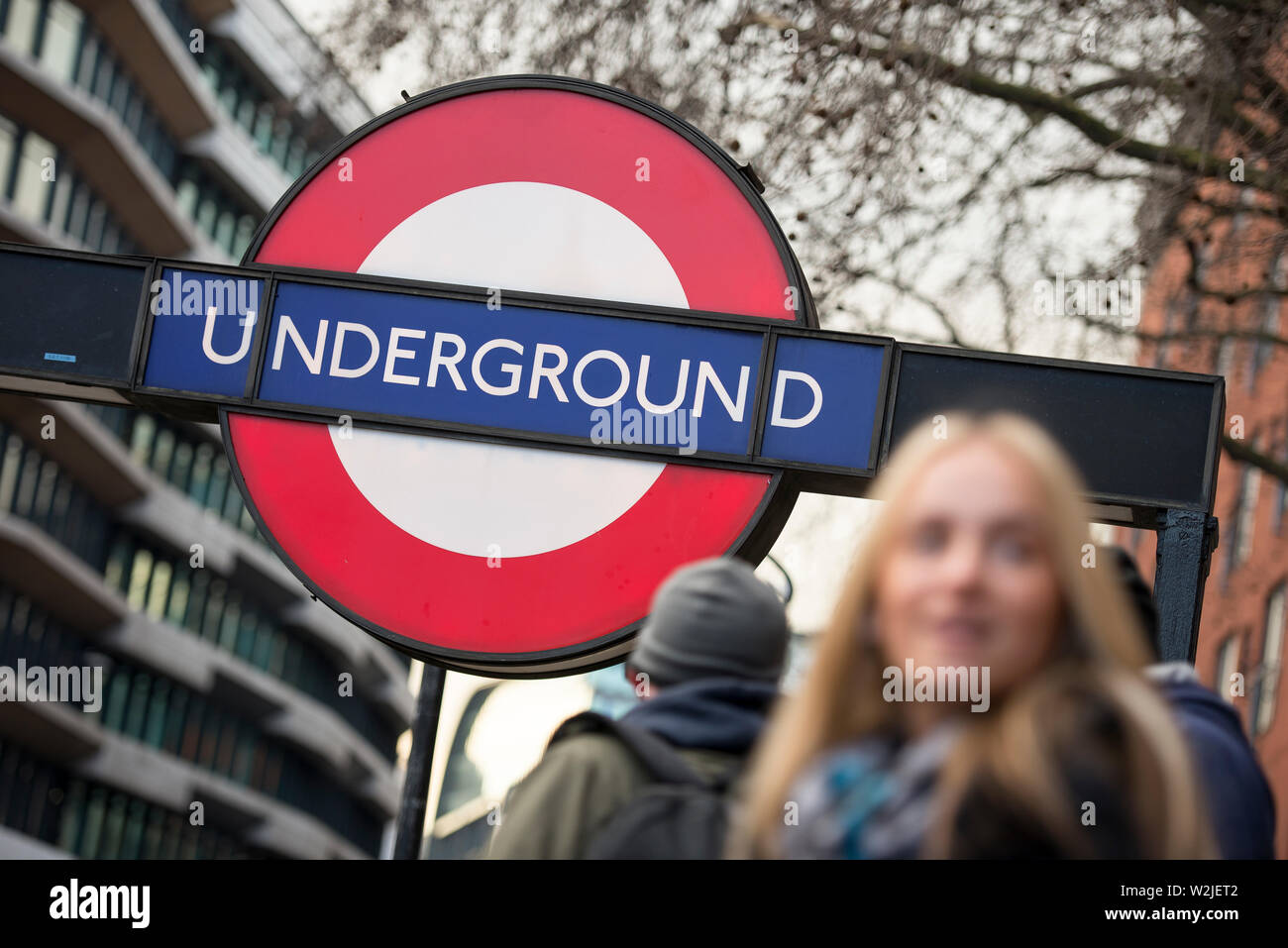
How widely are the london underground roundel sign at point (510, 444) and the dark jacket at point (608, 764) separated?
1.02 m

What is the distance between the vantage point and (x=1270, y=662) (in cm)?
2378

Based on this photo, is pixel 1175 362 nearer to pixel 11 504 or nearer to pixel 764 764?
pixel 764 764

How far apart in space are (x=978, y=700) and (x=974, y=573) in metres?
0.09

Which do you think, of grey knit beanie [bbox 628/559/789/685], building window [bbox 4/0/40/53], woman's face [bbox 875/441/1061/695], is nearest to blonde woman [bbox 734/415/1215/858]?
woman's face [bbox 875/441/1061/695]

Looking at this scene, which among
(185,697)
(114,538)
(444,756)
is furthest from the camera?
(185,697)

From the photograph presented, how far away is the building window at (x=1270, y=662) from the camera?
76.7 ft

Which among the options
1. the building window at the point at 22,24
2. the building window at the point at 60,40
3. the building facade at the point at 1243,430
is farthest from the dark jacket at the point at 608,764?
the building window at the point at 60,40

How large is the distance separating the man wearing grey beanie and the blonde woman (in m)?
0.19

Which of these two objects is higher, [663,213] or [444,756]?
[663,213]
